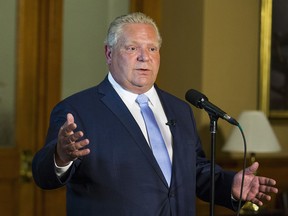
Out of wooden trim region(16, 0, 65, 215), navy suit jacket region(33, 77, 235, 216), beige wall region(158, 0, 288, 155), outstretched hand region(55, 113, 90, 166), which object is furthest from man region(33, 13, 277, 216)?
beige wall region(158, 0, 288, 155)

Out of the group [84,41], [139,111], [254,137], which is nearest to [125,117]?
[139,111]

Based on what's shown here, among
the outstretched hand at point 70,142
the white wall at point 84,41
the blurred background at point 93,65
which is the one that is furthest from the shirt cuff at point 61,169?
the white wall at point 84,41

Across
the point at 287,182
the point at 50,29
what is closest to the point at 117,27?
the point at 50,29

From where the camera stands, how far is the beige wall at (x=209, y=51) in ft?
14.9

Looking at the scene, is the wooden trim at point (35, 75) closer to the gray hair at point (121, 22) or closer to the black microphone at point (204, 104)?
the gray hair at point (121, 22)

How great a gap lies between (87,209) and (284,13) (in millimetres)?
2925

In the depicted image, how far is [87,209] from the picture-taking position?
2.45m

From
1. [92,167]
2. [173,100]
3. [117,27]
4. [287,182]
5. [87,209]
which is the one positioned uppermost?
[117,27]

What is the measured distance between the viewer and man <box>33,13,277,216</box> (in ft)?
7.97

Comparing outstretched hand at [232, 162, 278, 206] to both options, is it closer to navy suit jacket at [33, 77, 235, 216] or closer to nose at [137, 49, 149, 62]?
navy suit jacket at [33, 77, 235, 216]

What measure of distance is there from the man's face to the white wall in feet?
5.71

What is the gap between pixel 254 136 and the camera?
175 inches

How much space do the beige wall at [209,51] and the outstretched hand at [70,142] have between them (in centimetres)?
244

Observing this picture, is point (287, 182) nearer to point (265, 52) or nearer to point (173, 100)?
point (265, 52)
